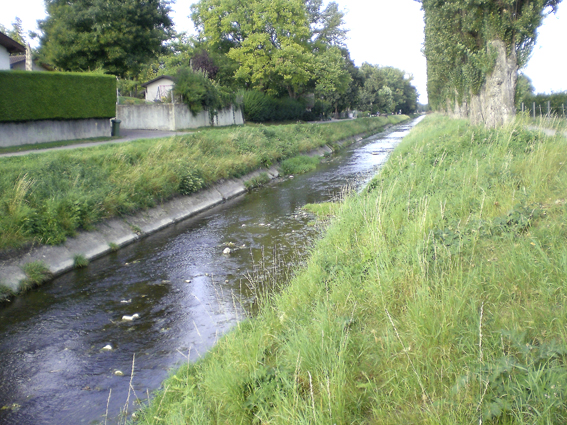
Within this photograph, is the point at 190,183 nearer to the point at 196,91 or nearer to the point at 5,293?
the point at 5,293

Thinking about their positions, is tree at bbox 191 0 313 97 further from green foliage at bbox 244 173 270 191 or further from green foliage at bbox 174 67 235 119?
green foliage at bbox 244 173 270 191

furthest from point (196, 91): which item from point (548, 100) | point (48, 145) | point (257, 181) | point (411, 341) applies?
point (411, 341)

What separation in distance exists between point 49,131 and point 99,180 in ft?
34.5

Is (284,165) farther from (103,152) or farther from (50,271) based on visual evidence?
(50,271)

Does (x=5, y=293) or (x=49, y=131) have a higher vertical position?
(x=49, y=131)

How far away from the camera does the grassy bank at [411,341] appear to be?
10.2ft

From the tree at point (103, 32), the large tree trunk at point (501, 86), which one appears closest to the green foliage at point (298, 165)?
the large tree trunk at point (501, 86)

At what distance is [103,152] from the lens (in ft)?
48.8

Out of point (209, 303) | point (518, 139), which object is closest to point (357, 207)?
point (209, 303)

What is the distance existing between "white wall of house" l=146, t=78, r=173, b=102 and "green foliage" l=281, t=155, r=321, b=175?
19.9 m

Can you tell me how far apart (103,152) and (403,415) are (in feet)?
45.6

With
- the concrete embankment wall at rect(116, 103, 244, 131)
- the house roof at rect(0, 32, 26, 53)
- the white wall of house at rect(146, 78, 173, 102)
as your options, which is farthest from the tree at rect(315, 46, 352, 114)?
the house roof at rect(0, 32, 26, 53)

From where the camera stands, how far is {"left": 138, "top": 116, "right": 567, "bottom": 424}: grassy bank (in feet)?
10.2

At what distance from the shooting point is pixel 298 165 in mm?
24891
